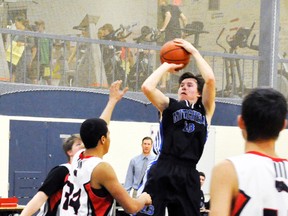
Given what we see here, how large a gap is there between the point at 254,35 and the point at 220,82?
1.39 meters

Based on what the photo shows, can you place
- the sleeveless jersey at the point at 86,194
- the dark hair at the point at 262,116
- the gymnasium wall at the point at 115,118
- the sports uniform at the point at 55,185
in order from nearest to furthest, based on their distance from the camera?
1. the dark hair at the point at 262,116
2. the sleeveless jersey at the point at 86,194
3. the sports uniform at the point at 55,185
4. the gymnasium wall at the point at 115,118

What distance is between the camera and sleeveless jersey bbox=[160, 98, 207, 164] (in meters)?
7.69

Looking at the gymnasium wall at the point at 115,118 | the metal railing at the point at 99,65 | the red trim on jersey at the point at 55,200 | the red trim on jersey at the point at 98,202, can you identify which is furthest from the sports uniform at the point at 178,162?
the gymnasium wall at the point at 115,118

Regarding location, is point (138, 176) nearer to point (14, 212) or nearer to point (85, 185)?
point (14, 212)

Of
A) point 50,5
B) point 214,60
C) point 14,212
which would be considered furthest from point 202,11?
point 14,212

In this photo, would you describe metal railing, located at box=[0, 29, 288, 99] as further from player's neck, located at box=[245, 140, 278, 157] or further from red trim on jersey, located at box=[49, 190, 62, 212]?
player's neck, located at box=[245, 140, 278, 157]

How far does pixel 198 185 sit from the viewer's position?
7.88 metres

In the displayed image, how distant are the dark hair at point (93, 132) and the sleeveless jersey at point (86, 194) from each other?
126 mm

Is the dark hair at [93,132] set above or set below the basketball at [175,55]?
below

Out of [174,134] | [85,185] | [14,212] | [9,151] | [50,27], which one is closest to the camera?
[85,185]

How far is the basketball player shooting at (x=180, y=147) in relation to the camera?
7.66 meters

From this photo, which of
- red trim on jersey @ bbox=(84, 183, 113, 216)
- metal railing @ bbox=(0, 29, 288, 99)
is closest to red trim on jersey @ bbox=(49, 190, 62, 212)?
red trim on jersey @ bbox=(84, 183, 113, 216)

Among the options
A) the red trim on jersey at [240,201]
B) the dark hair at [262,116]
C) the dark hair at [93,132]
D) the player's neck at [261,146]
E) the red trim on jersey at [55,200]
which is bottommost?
the red trim on jersey at [55,200]

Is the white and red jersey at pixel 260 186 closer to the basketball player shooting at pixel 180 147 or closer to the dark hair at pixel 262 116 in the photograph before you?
the dark hair at pixel 262 116
